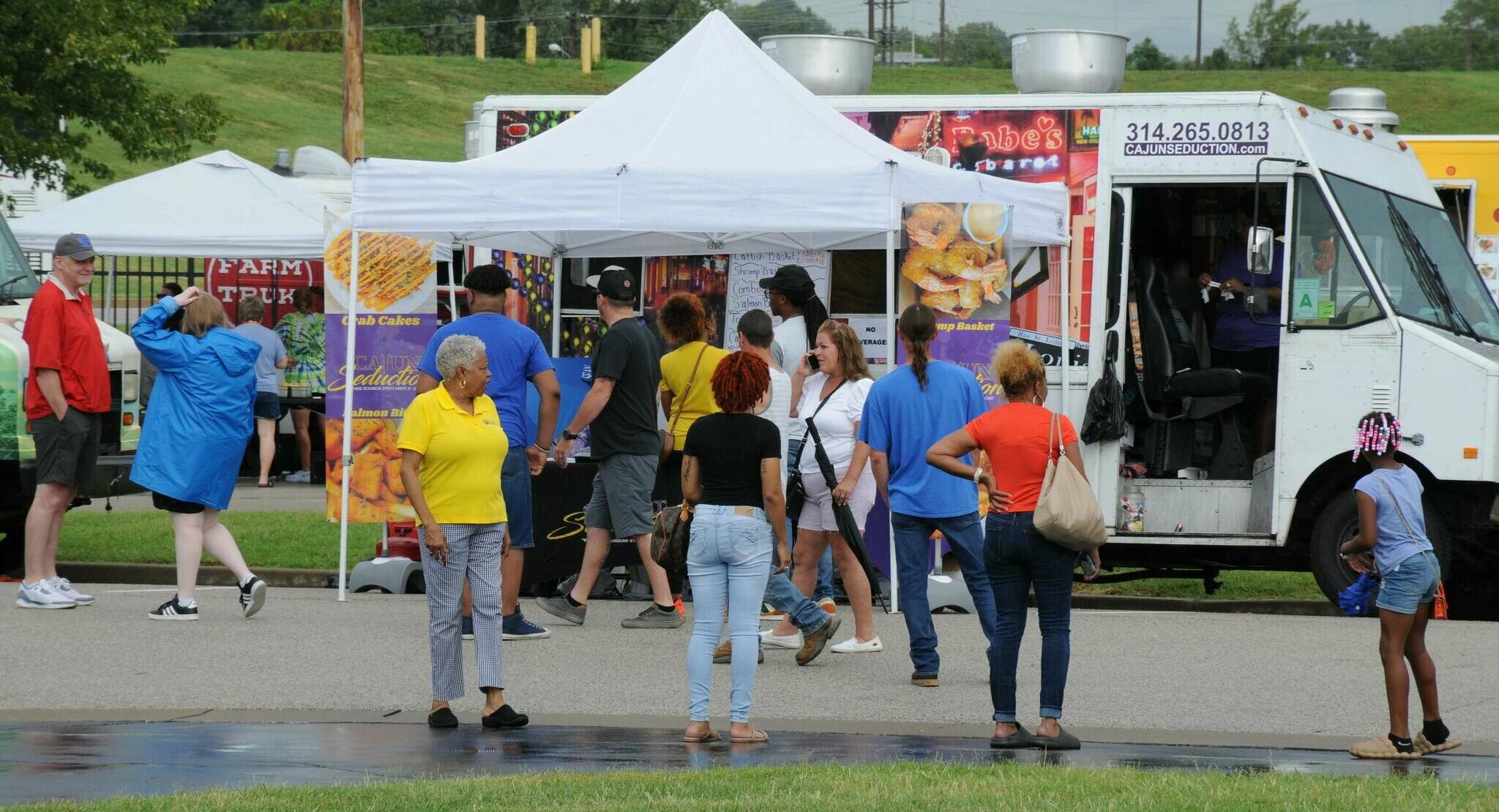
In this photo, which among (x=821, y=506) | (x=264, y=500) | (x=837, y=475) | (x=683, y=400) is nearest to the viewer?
(x=821, y=506)

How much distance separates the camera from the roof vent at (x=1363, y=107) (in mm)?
13172

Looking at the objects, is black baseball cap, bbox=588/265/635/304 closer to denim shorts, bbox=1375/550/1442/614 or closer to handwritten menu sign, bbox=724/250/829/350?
handwritten menu sign, bbox=724/250/829/350

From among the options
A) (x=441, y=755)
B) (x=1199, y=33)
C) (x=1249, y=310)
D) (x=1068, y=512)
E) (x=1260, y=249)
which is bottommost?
(x=441, y=755)

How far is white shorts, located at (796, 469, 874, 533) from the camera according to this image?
9.07 m

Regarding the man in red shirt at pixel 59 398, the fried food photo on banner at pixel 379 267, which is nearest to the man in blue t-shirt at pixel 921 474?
the fried food photo on banner at pixel 379 267

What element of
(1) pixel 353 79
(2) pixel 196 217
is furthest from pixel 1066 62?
(1) pixel 353 79

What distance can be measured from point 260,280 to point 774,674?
607 inches

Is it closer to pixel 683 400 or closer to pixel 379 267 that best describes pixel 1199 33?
pixel 379 267

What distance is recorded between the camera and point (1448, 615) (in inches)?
465

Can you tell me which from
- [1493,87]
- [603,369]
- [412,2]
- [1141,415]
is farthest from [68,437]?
[412,2]

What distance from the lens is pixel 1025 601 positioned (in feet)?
23.8

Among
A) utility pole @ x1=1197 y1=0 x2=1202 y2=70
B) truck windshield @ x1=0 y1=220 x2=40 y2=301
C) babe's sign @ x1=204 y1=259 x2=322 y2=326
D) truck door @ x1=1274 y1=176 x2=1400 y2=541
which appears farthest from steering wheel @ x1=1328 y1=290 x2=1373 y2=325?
utility pole @ x1=1197 y1=0 x2=1202 y2=70

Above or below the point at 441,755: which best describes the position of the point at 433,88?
above

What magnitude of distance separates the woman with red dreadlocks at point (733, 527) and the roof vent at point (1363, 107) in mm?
7138
